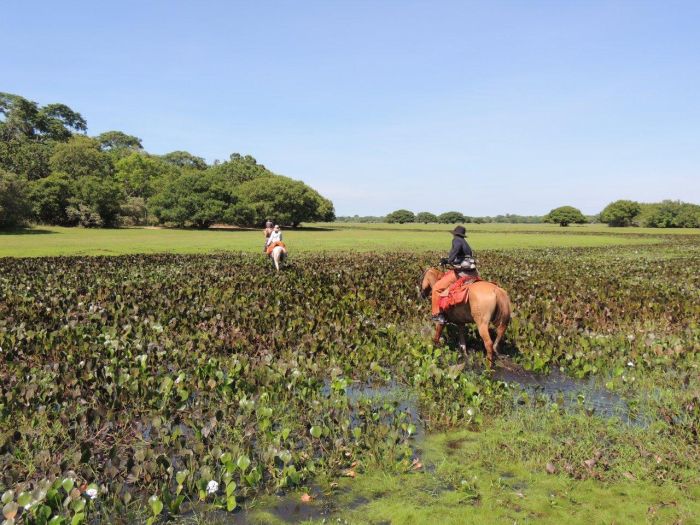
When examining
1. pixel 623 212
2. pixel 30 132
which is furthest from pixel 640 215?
pixel 30 132

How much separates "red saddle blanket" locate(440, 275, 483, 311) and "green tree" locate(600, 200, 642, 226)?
172 metres

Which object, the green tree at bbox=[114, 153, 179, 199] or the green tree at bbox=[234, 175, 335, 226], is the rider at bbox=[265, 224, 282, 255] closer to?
the green tree at bbox=[234, 175, 335, 226]

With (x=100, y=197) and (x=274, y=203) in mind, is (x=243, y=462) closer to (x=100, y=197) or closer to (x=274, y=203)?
(x=100, y=197)

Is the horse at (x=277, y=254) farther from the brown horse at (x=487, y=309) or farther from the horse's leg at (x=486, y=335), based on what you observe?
the horse's leg at (x=486, y=335)

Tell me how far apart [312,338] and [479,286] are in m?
3.64

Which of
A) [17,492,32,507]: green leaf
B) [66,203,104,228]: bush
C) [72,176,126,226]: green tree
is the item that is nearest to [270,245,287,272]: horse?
[17,492,32,507]: green leaf

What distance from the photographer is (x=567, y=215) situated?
178875mm

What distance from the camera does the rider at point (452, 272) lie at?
33.8ft

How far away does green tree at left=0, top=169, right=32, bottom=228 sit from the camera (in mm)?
60625

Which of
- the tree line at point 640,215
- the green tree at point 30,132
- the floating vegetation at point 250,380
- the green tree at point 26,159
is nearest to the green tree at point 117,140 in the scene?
the green tree at point 30,132

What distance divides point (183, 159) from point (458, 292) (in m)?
148

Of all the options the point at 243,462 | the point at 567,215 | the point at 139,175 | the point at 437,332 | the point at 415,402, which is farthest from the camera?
the point at 567,215

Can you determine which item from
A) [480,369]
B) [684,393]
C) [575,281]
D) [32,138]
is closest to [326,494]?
[480,369]

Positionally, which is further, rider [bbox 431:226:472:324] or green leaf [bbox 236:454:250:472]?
rider [bbox 431:226:472:324]
